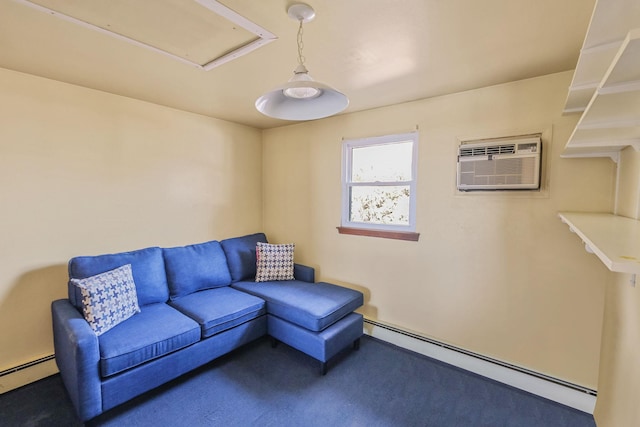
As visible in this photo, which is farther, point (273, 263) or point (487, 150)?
point (273, 263)

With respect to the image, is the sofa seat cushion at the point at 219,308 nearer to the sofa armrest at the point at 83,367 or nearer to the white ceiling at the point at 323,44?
the sofa armrest at the point at 83,367

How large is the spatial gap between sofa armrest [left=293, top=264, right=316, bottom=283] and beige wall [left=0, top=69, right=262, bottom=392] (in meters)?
1.12

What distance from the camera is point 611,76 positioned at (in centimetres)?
72

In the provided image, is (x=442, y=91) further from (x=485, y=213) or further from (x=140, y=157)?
(x=140, y=157)

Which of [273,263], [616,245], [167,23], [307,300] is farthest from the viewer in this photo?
[273,263]

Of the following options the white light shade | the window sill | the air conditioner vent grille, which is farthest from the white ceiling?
the window sill

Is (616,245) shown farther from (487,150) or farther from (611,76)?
(487,150)

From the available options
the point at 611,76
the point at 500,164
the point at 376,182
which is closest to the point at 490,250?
the point at 500,164

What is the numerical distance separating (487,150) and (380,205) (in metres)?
1.10

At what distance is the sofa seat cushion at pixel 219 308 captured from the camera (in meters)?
2.35

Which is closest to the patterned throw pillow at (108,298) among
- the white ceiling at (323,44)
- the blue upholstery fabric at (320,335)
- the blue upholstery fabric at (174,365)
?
the blue upholstery fabric at (174,365)

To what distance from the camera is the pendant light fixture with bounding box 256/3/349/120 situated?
4.36 feet

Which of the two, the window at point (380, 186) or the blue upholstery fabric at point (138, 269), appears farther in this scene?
the window at point (380, 186)

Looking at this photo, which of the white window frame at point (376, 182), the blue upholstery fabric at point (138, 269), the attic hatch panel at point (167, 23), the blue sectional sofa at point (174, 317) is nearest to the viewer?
the attic hatch panel at point (167, 23)
